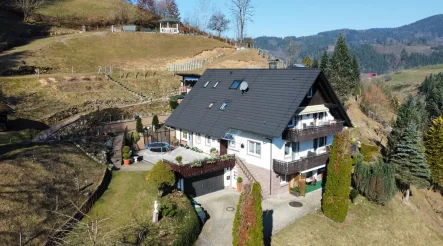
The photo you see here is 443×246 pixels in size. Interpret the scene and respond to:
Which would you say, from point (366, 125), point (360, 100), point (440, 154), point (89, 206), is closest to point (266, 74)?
point (89, 206)

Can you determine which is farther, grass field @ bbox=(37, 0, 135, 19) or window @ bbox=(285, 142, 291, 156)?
grass field @ bbox=(37, 0, 135, 19)

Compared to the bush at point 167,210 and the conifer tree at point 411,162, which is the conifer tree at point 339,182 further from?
the conifer tree at point 411,162

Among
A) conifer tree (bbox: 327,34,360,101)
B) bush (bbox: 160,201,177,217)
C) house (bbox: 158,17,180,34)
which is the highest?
house (bbox: 158,17,180,34)

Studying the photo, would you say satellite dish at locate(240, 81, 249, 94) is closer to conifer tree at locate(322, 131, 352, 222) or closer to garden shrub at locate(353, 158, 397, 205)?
conifer tree at locate(322, 131, 352, 222)

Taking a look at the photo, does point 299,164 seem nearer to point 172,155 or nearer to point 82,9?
point 172,155

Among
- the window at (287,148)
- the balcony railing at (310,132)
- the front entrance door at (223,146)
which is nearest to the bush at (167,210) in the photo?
the front entrance door at (223,146)

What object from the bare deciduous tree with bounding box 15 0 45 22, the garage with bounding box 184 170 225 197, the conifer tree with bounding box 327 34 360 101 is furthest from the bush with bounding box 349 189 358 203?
the bare deciduous tree with bounding box 15 0 45 22

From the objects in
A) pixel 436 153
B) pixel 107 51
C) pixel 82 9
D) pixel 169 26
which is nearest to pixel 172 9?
pixel 169 26
